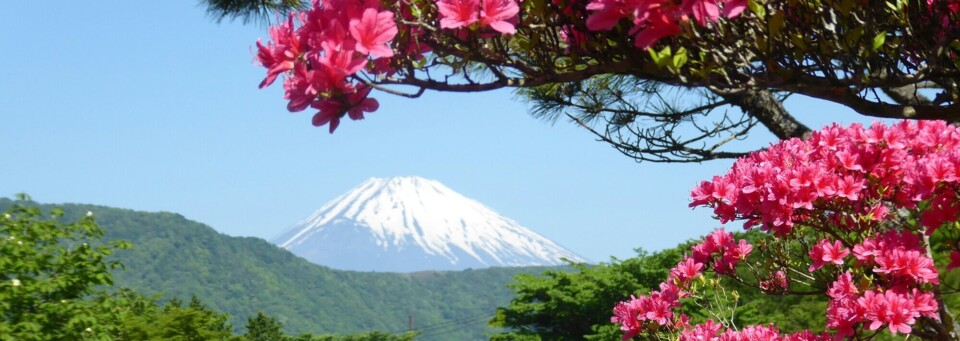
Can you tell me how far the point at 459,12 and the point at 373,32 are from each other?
0.21 metres

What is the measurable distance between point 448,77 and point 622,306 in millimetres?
2490

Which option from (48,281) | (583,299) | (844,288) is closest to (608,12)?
(844,288)

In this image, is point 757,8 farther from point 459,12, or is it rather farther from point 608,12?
point 459,12

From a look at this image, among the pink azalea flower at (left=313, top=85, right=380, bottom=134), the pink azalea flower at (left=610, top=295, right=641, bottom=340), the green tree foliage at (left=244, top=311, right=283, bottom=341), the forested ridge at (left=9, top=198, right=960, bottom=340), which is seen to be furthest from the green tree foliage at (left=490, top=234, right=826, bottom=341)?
the forested ridge at (left=9, top=198, right=960, bottom=340)

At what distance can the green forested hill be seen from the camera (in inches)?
4432

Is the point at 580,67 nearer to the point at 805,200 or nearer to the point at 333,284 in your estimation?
the point at 805,200

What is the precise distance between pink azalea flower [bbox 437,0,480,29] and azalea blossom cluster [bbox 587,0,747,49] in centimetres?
30

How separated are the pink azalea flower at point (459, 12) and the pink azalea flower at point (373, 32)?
0.13 m

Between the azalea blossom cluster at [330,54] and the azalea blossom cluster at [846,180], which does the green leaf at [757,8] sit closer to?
the azalea blossom cluster at [330,54]

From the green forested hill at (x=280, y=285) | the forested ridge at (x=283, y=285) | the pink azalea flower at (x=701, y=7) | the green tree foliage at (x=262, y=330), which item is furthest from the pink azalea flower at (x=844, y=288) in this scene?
the green forested hill at (x=280, y=285)

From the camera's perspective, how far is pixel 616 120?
27.3 ft

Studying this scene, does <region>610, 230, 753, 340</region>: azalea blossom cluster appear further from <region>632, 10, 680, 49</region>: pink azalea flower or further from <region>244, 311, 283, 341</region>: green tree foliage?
<region>244, 311, 283, 341</region>: green tree foliage

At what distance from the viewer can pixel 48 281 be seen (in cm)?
902

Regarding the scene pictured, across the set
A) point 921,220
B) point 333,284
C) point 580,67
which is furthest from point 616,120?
point 333,284
